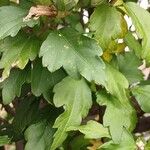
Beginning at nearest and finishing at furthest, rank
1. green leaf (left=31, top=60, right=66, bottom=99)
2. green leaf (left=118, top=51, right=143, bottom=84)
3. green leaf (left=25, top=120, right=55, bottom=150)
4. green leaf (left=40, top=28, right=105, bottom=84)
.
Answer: green leaf (left=40, top=28, right=105, bottom=84), green leaf (left=31, top=60, right=66, bottom=99), green leaf (left=25, top=120, right=55, bottom=150), green leaf (left=118, top=51, right=143, bottom=84)

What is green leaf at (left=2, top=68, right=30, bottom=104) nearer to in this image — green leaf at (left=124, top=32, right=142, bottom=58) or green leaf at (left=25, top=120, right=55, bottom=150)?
green leaf at (left=25, top=120, right=55, bottom=150)

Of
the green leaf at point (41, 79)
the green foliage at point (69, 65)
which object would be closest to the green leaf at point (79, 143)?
the green foliage at point (69, 65)

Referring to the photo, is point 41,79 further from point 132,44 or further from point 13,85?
point 132,44

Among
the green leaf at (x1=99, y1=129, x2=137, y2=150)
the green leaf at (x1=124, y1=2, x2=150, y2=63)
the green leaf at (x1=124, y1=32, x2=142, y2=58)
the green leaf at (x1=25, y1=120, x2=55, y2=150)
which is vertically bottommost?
the green leaf at (x1=99, y1=129, x2=137, y2=150)

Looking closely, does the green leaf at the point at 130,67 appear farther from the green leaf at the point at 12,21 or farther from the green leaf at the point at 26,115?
the green leaf at the point at 12,21

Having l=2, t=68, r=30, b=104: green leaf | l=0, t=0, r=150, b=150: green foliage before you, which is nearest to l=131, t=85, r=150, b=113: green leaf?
l=0, t=0, r=150, b=150: green foliage

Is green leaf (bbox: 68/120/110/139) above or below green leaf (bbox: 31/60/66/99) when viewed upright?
below

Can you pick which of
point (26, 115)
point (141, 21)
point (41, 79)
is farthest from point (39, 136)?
point (141, 21)
